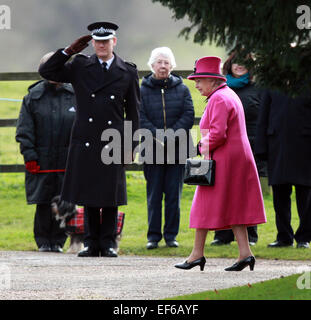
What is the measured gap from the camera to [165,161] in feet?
31.6

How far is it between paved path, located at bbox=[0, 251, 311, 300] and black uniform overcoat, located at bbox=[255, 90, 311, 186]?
1.32 metres

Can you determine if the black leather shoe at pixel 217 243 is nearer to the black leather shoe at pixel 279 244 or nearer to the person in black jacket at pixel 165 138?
the person in black jacket at pixel 165 138

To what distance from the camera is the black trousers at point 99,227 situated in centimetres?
887

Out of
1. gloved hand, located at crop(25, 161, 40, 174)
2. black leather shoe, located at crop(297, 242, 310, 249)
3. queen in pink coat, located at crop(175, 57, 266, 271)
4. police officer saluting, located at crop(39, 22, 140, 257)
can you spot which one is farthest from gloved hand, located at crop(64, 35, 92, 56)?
black leather shoe, located at crop(297, 242, 310, 249)

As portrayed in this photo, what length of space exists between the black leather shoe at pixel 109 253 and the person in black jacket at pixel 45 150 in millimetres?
1007

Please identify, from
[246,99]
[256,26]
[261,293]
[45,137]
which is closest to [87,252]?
[45,137]

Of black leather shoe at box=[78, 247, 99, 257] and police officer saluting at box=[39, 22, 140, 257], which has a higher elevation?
police officer saluting at box=[39, 22, 140, 257]

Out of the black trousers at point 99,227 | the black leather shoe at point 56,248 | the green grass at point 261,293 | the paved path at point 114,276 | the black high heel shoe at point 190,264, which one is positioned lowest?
the black leather shoe at point 56,248

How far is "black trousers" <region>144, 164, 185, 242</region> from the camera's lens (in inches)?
376

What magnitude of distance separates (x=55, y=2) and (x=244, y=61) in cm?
2892

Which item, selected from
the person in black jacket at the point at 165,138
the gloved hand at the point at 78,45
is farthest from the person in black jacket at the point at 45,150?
the gloved hand at the point at 78,45

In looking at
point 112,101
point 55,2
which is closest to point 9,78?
point 112,101

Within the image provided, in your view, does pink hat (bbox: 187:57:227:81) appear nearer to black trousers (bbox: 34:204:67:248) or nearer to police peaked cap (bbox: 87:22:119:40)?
police peaked cap (bbox: 87:22:119:40)
